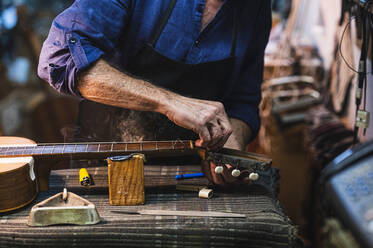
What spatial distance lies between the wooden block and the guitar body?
282mm

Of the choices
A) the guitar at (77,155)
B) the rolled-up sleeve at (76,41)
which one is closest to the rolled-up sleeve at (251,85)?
the guitar at (77,155)

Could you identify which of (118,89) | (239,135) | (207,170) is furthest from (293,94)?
(118,89)

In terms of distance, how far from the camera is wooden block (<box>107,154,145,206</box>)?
1.36 meters

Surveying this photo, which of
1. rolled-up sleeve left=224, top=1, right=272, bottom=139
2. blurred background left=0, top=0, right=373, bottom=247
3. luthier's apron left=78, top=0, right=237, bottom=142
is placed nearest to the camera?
luthier's apron left=78, top=0, right=237, bottom=142

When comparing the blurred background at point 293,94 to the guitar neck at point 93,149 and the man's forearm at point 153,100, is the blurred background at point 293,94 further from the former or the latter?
the man's forearm at point 153,100

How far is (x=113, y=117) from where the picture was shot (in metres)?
1.71

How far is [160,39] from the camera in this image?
1.58 m

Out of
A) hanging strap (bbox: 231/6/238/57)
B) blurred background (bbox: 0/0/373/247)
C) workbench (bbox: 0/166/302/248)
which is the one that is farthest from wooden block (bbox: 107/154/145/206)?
hanging strap (bbox: 231/6/238/57)

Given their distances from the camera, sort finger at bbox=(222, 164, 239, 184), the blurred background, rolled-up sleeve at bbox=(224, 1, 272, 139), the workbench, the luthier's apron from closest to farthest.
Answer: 1. the workbench
2. finger at bbox=(222, 164, 239, 184)
3. the luthier's apron
4. rolled-up sleeve at bbox=(224, 1, 272, 139)
5. the blurred background

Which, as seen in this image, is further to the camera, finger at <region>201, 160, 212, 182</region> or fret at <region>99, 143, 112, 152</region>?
finger at <region>201, 160, 212, 182</region>

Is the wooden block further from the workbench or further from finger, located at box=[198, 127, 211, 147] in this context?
finger, located at box=[198, 127, 211, 147]

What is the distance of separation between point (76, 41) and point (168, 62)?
40 cm

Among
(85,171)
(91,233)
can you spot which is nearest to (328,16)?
(85,171)

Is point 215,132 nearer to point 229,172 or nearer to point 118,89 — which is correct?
point 229,172
